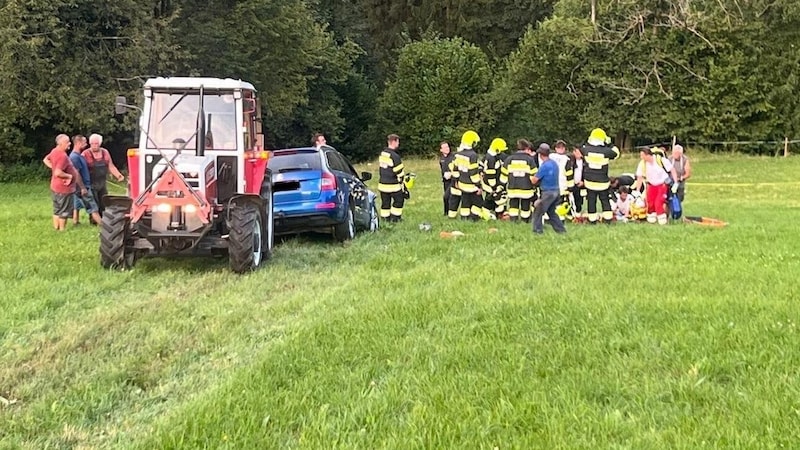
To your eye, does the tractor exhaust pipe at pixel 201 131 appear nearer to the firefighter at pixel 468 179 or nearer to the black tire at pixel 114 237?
the black tire at pixel 114 237

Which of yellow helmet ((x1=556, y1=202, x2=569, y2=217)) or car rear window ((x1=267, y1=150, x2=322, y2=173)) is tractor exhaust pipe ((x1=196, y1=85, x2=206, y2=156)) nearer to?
car rear window ((x1=267, y1=150, x2=322, y2=173))

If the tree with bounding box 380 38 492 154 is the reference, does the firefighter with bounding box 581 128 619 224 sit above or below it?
below

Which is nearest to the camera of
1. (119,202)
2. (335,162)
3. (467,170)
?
(119,202)

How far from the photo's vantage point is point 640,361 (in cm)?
556

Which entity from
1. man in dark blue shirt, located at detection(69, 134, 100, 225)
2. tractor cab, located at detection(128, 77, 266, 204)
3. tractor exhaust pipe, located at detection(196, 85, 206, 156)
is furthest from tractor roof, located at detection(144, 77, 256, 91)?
man in dark blue shirt, located at detection(69, 134, 100, 225)

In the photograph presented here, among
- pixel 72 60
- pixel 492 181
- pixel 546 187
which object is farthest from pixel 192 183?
pixel 72 60

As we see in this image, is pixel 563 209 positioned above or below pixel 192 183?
below

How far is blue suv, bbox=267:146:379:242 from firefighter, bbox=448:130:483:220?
358 cm

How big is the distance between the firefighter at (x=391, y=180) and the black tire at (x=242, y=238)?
5.36m

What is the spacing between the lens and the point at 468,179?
1599 cm

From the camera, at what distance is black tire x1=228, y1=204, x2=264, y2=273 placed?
31.9 ft

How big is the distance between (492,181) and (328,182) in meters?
5.57

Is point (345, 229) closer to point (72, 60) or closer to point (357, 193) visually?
point (357, 193)

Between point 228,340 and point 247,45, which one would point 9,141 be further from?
point 228,340
